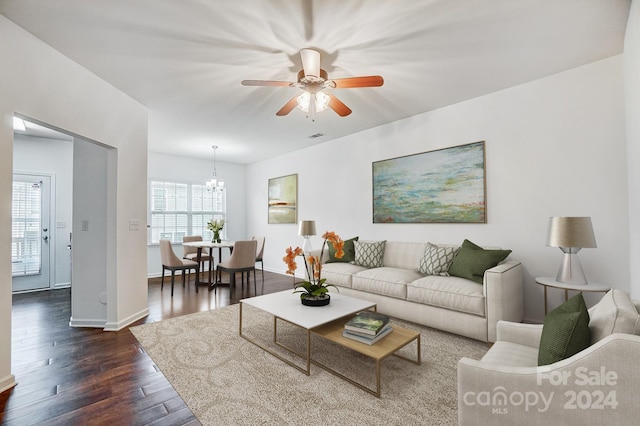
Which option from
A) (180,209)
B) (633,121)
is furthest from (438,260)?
(180,209)

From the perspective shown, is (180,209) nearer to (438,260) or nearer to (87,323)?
(87,323)

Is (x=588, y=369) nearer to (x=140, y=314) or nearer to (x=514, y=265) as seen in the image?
(x=514, y=265)

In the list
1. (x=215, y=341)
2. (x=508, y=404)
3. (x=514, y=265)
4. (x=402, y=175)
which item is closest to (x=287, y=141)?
(x=402, y=175)

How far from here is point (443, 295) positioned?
2932 millimetres

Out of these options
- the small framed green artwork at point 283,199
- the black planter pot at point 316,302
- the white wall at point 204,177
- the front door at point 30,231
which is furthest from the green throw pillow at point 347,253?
the front door at point 30,231

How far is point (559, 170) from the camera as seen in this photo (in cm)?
298

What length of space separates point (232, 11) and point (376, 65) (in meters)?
1.39

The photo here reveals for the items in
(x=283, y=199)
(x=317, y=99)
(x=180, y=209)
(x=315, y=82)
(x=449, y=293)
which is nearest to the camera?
(x=315, y=82)

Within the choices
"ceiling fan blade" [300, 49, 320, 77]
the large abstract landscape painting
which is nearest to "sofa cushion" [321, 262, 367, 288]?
the large abstract landscape painting

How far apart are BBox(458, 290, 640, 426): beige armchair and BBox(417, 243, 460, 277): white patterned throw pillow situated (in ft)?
6.36

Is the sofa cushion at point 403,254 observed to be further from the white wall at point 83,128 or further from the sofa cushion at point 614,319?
the white wall at point 83,128

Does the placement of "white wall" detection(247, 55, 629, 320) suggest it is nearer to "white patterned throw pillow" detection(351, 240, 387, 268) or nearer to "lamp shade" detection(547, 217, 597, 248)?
"white patterned throw pillow" detection(351, 240, 387, 268)

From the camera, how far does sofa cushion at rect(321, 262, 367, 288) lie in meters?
3.89

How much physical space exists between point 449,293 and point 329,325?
1.31m
